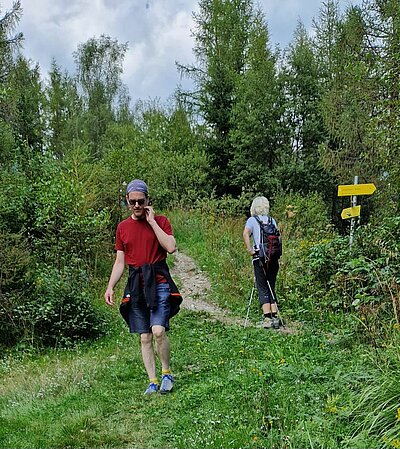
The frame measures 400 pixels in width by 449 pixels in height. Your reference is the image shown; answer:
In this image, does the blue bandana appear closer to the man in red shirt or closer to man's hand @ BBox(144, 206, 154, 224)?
the man in red shirt

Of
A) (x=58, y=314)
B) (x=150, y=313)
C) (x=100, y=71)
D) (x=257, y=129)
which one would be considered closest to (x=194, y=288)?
(x=58, y=314)

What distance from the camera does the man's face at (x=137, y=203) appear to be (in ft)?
15.1

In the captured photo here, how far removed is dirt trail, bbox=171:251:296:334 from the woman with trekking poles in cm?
34

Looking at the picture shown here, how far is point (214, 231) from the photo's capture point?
1487 cm

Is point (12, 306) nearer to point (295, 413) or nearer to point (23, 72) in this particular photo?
point (295, 413)

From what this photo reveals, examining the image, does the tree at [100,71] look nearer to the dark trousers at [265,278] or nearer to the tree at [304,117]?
the tree at [304,117]

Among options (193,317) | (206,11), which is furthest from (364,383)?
(206,11)

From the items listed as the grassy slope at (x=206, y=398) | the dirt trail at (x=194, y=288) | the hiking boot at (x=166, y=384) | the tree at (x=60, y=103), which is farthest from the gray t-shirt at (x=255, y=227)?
the tree at (x=60, y=103)

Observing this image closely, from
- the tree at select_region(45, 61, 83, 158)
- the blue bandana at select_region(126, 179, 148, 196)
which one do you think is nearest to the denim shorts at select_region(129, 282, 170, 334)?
the blue bandana at select_region(126, 179, 148, 196)

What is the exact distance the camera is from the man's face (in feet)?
15.1

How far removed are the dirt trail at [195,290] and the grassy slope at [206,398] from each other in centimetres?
198

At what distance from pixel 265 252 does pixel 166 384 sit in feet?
10.9

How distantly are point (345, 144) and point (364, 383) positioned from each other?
16.9 meters

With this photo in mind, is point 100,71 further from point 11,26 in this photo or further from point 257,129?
point 11,26
